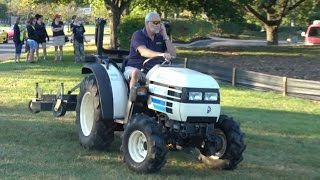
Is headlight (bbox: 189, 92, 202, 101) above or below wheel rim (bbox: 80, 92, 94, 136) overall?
above

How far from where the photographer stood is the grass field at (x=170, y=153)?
6.72 meters

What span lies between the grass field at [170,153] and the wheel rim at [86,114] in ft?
0.92

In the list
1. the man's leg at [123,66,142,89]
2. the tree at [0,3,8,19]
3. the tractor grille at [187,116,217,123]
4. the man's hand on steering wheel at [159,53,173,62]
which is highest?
the tree at [0,3,8,19]

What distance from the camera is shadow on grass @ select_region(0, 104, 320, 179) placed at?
6766 millimetres

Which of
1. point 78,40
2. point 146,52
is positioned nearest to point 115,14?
A: point 78,40

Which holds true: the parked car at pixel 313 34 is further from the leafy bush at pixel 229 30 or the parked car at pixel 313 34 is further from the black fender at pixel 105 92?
the black fender at pixel 105 92

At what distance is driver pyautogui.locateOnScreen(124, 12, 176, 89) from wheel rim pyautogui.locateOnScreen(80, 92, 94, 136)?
3.20 ft

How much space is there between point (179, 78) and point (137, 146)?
1.02 meters

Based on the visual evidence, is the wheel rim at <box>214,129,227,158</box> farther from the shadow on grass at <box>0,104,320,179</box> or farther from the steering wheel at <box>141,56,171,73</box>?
the steering wheel at <box>141,56,171,73</box>

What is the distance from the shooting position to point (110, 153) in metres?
7.69

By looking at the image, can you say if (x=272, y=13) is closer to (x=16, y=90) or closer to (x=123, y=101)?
(x=16, y=90)

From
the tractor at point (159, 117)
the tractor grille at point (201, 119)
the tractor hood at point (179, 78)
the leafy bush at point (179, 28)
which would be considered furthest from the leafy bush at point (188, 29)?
the tractor grille at point (201, 119)

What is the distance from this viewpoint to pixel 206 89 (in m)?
6.58

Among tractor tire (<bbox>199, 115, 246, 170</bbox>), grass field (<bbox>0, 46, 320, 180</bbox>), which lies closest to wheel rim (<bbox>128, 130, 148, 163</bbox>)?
grass field (<bbox>0, 46, 320, 180</bbox>)
